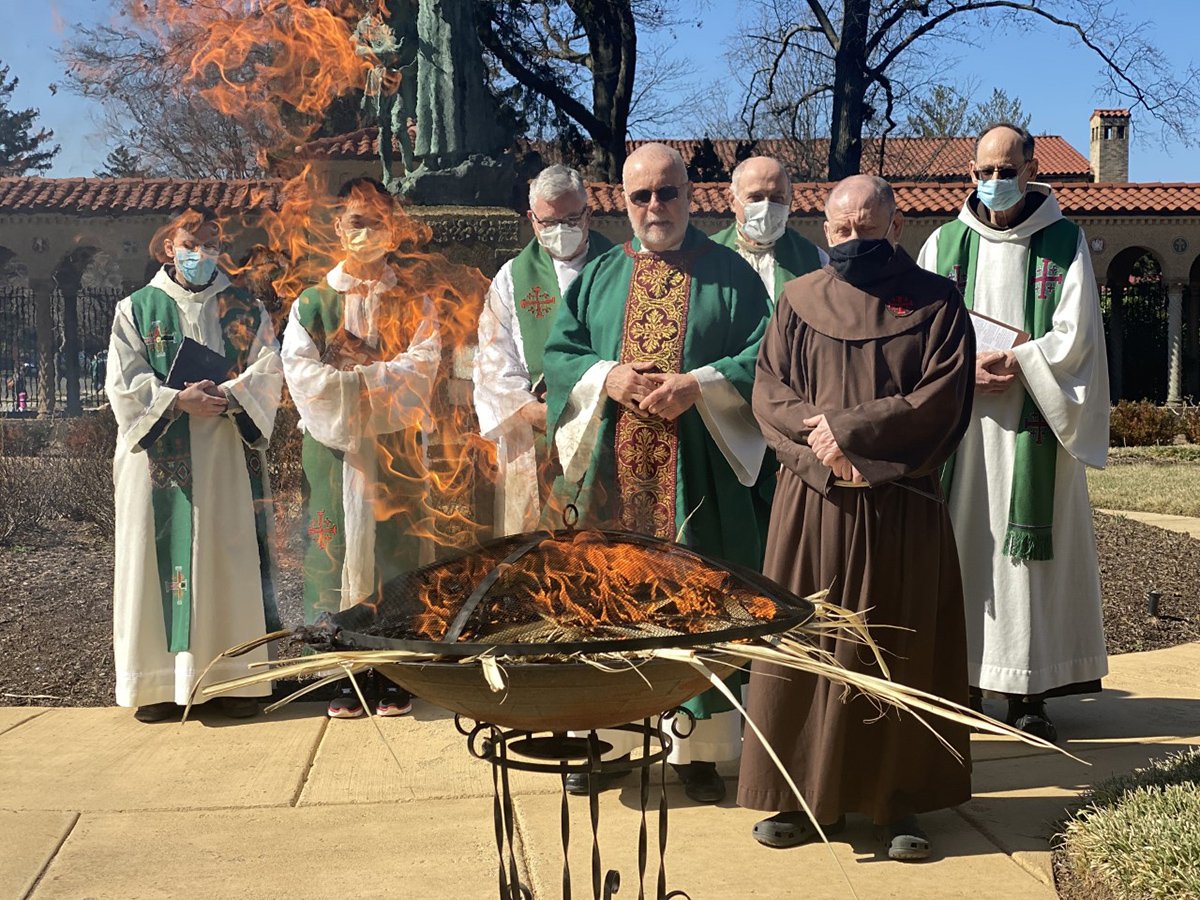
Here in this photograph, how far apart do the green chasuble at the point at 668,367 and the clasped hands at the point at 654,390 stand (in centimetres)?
15

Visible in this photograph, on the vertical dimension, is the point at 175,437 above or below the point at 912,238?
below

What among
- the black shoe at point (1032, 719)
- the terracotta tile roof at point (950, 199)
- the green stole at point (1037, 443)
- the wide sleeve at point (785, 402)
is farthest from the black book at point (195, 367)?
the terracotta tile roof at point (950, 199)

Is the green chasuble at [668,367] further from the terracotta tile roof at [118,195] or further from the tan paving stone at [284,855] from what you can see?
the terracotta tile roof at [118,195]

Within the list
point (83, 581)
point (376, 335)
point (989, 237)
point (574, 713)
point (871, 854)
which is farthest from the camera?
point (83, 581)

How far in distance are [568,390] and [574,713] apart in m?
2.25

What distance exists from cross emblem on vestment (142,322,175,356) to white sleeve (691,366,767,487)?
2.58 meters

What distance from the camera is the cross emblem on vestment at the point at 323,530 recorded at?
6.17 meters

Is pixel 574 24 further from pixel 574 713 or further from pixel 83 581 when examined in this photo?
pixel 574 713

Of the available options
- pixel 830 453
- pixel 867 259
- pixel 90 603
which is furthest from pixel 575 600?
pixel 90 603

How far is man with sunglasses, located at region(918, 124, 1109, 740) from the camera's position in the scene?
5.47 meters

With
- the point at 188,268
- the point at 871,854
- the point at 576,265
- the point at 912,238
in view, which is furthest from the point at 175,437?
the point at 912,238

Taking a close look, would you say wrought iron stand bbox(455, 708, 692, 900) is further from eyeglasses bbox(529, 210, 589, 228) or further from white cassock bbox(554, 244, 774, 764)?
eyeglasses bbox(529, 210, 589, 228)

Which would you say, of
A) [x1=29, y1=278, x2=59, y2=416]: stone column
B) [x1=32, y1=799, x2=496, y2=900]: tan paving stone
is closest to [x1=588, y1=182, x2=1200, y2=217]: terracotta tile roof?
[x1=29, y1=278, x2=59, y2=416]: stone column

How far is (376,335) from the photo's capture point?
6102mm
